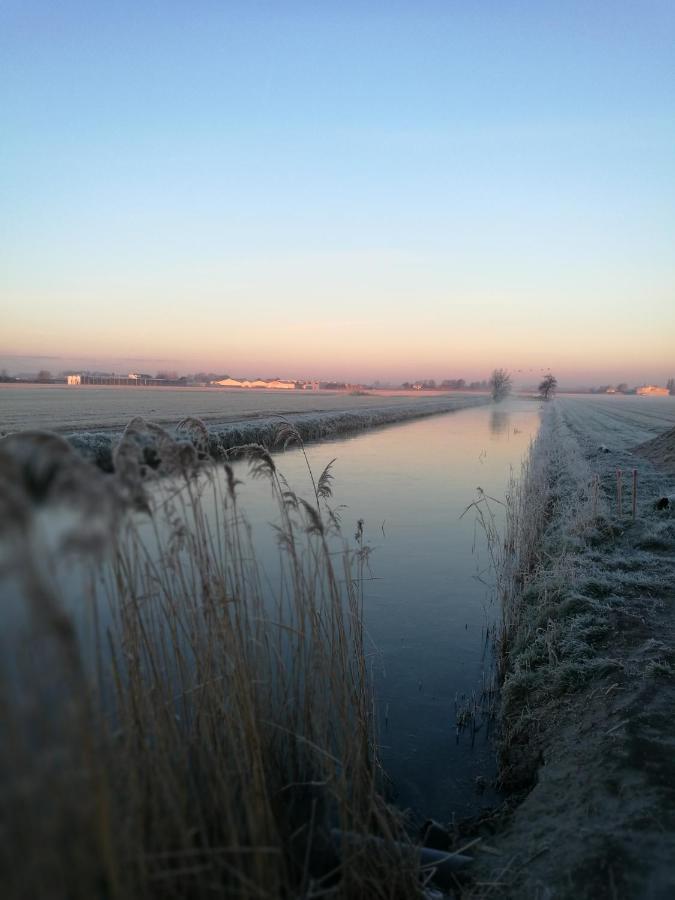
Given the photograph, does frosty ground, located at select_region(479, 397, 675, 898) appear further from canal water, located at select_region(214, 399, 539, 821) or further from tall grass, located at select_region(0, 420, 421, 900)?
tall grass, located at select_region(0, 420, 421, 900)

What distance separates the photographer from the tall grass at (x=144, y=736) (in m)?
1.52

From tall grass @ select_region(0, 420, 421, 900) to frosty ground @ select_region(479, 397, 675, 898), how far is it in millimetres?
987

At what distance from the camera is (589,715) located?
15.6ft

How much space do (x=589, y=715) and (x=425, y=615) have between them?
363 centimetres

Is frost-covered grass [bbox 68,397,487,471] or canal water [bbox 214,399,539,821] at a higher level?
frost-covered grass [bbox 68,397,487,471]

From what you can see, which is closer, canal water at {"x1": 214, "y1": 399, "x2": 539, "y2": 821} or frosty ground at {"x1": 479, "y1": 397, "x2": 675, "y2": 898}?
frosty ground at {"x1": 479, "y1": 397, "x2": 675, "y2": 898}

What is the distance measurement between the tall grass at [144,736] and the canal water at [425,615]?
0.94 meters

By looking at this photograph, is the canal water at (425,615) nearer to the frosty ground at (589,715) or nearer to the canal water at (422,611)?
the canal water at (422,611)

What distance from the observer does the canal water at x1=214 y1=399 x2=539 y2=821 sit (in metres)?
5.04

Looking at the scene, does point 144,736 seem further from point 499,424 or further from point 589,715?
point 499,424

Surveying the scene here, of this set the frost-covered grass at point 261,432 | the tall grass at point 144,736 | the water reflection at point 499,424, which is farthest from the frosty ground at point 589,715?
the water reflection at point 499,424

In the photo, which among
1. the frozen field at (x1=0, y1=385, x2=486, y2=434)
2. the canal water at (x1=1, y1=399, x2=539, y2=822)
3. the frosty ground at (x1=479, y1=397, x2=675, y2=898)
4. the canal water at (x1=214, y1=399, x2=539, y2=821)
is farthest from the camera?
the frozen field at (x1=0, y1=385, x2=486, y2=434)

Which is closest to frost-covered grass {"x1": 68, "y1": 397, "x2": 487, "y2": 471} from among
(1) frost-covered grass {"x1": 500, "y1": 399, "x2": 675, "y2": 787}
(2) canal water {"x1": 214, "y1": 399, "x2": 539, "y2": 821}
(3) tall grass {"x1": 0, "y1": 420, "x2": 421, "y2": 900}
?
(3) tall grass {"x1": 0, "y1": 420, "x2": 421, "y2": 900}

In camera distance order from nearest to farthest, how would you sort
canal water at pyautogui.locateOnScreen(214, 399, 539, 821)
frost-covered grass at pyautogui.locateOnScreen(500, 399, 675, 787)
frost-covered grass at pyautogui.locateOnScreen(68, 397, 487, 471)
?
canal water at pyautogui.locateOnScreen(214, 399, 539, 821) < frost-covered grass at pyautogui.locateOnScreen(500, 399, 675, 787) < frost-covered grass at pyautogui.locateOnScreen(68, 397, 487, 471)
